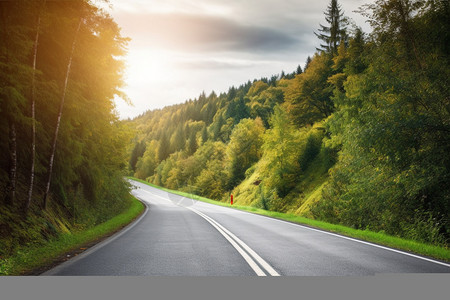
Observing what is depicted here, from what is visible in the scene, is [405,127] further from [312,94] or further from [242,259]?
[312,94]

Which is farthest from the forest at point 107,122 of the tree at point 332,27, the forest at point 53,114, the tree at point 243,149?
the tree at point 243,149

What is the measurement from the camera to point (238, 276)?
4.85 metres

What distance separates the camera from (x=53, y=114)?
32.2ft

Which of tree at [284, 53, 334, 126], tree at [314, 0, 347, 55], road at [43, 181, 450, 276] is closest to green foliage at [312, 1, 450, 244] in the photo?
road at [43, 181, 450, 276]

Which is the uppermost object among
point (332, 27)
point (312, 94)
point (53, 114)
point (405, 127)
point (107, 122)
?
point (332, 27)

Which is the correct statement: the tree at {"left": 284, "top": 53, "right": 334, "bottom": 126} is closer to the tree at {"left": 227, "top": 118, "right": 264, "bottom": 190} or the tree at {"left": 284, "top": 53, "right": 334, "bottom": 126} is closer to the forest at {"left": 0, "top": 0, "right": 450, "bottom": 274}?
the tree at {"left": 227, "top": 118, "right": 264, "bottom": 190}

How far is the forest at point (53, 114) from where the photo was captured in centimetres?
756

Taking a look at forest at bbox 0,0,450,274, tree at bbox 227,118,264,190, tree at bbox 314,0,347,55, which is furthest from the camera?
tree at bbox 227,118,264,190

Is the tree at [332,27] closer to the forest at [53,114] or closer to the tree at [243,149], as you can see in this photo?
the tree at [243,149]

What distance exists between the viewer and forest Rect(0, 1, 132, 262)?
7559 millimetres

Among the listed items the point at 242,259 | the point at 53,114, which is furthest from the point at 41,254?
the point at 53,114

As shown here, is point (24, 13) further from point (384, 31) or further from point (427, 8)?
point (427, 8)

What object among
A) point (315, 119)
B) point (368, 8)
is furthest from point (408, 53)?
point (315, 119)

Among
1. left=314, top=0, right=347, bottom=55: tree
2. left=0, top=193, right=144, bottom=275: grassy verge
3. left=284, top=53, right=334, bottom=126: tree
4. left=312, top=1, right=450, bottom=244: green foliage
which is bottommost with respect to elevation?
left=0, top=193, right=144, bottom=275: grassy verge
